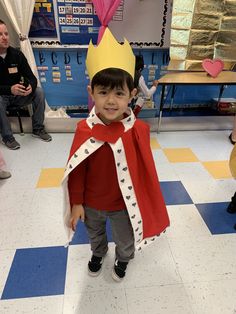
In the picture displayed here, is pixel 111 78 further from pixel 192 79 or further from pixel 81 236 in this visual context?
pixel 192 79

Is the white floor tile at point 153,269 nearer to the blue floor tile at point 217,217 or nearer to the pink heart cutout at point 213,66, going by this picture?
the blue floor tile at point 217,217

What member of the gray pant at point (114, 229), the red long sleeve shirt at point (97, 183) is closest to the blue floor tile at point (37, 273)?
the gray pant at point (114, 229)

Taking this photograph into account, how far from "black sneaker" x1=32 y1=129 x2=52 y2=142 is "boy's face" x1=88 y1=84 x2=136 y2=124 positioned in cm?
179

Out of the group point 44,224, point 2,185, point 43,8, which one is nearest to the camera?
point 44,224

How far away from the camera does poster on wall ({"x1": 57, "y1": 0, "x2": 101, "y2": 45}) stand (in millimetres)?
2605

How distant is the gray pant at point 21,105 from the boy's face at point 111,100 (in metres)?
1.80

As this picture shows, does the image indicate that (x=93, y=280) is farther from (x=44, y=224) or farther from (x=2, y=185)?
(x=2, y=185)

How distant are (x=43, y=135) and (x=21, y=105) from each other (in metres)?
0.37

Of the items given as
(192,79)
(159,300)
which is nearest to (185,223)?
(159,300)

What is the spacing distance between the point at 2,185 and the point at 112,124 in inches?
52.6

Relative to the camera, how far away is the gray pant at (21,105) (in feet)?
7.47

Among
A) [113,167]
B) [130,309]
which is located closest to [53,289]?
[130,309]

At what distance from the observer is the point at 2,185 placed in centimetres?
179

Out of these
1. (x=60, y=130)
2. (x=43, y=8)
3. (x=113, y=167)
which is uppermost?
(x=43, y=8)
